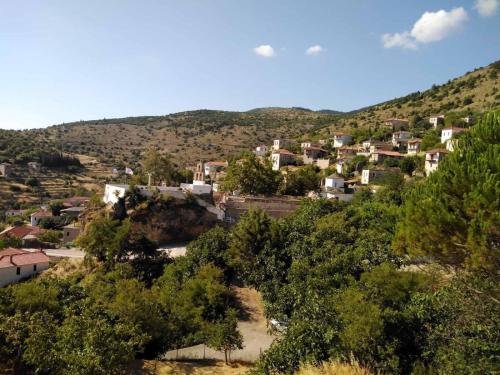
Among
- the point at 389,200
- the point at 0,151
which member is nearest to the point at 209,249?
the point at 389,200

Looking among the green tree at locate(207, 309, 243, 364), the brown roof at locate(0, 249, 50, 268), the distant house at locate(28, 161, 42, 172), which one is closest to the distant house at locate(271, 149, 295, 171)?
the brown roof at locate(0, 249, 50, 268)

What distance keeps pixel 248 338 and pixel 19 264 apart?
20609 mm

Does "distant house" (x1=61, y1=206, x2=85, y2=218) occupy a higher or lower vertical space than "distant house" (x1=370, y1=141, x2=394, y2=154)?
lower

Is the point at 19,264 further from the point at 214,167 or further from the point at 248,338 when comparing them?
the point at 214,167

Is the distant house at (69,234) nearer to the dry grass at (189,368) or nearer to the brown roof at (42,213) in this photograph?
the brown roof at (42,213)

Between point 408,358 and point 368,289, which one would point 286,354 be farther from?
point 368,289

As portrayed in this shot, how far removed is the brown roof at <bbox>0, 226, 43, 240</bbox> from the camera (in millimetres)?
39969

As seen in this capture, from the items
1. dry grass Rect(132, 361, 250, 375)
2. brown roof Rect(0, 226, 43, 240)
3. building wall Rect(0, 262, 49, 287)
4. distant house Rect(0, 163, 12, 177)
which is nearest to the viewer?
dry grass Rect(132, 361, 250, 375)

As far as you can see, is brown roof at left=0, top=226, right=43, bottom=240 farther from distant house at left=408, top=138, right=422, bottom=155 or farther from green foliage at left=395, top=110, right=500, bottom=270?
distant house at left=408, top=138, right=422, bottom=155

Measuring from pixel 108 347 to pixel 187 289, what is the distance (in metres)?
10.1

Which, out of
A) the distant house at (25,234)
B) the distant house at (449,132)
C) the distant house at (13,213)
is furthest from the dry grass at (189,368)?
the distant house at (13,213)

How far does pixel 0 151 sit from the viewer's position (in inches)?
2911

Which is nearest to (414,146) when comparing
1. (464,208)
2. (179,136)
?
(464,208)

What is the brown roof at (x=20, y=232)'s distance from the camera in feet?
131
